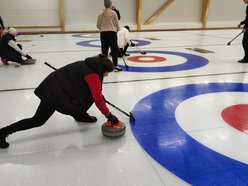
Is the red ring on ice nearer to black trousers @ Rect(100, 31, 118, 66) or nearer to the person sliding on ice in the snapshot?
the person sliding on ice

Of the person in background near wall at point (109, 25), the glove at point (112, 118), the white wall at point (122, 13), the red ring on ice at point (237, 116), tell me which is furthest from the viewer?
the white wall at point (122, 13)

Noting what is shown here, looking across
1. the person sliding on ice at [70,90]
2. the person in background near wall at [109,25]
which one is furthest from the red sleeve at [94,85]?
the person in background near wall at [109,25]

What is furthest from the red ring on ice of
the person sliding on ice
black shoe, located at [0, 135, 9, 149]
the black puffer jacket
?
black shoe, located at [0, 135, 9, 149]

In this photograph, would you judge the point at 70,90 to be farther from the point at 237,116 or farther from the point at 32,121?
the point at 237,116

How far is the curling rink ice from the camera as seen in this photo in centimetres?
200

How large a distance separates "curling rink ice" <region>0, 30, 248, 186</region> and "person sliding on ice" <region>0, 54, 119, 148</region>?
0.25 meters

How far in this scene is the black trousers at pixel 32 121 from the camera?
2346 millimetres

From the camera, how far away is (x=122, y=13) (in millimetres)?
15133

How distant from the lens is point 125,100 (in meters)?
3.65

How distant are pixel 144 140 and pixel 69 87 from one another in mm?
933

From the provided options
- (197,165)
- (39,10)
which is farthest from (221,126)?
(39,10)

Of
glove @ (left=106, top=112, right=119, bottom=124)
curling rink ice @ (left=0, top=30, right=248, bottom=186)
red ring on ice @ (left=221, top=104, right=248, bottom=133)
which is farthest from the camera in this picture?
red ring on ice @ (left=221, top=104, right=248, bottom=133)

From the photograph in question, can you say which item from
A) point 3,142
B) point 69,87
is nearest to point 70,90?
point 69,87

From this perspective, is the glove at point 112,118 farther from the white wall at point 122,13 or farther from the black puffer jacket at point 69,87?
the white wall at point 122,13
